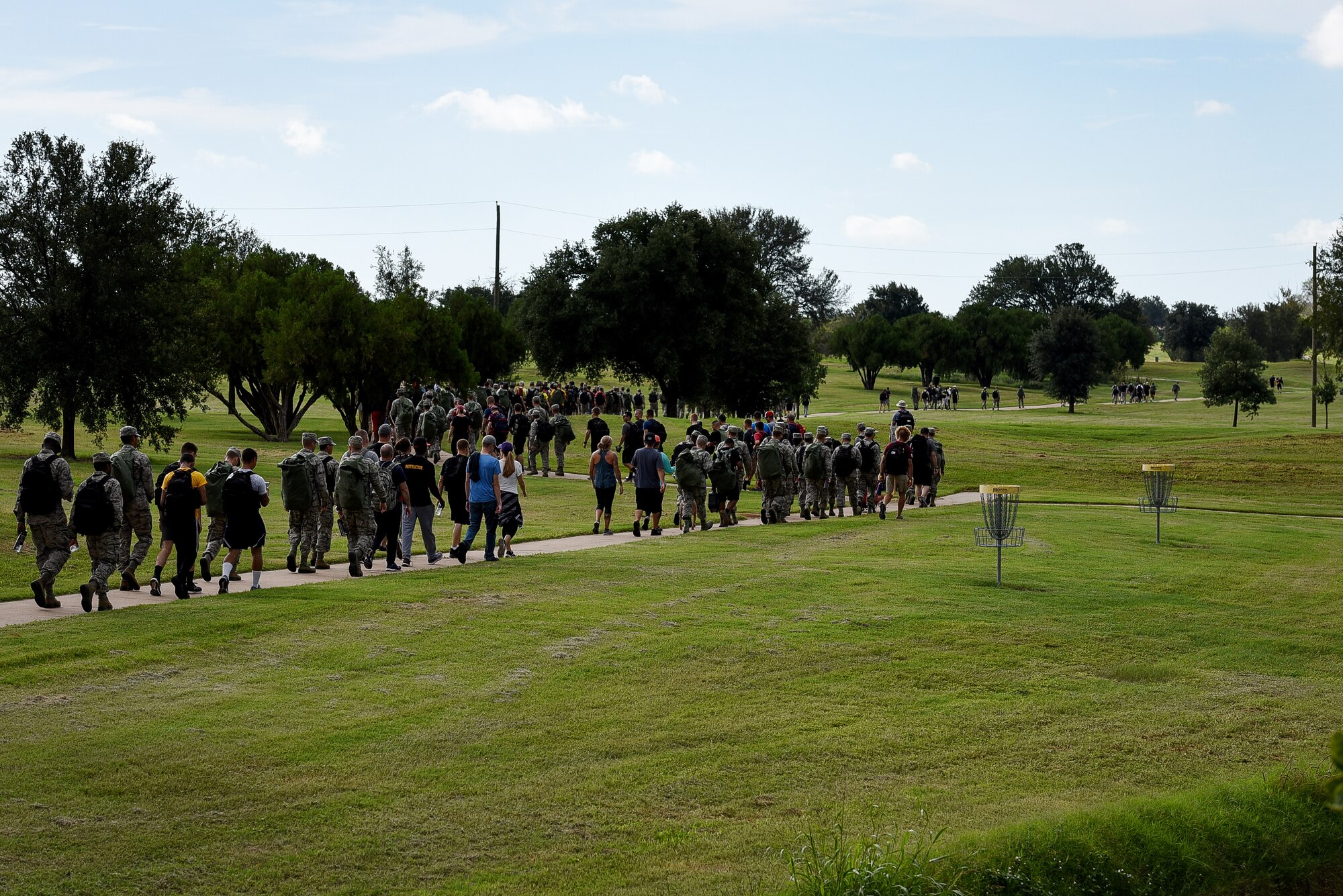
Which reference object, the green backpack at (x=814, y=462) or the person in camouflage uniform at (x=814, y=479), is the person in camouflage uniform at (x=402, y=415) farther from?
the green backpack at (x=814, y=462)

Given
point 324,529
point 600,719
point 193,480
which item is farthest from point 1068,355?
point 600,719

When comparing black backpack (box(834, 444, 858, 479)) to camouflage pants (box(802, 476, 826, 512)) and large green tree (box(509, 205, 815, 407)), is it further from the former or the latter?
large green tree (box(509, 205, 815, 407))

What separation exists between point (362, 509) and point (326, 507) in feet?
3.16

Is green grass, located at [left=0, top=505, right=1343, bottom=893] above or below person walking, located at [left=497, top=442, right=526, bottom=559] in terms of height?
below

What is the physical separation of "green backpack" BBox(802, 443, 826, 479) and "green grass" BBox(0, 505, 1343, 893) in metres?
7.89

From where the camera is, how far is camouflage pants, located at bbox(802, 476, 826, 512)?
27.0 m

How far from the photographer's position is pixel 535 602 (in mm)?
15609

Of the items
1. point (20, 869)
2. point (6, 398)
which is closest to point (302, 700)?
point (20, 869)

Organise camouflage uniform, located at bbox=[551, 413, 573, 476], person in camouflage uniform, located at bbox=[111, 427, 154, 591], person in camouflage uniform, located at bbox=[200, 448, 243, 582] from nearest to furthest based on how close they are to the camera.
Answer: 1. person in camouflage uniform, located at bbox=[111, 427, 154, 591]
2. person in camouflage uniform, located at bbox=[200, 448, 243, 582]
3. camouflage uniform, located at bbox=[551, 413, 573, 476]

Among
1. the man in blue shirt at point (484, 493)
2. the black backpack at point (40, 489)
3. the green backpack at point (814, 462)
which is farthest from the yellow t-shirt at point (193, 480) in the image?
the green backpack at point (814, 462)

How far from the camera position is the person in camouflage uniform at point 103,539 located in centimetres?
1446

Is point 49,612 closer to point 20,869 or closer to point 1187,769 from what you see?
point 20,869

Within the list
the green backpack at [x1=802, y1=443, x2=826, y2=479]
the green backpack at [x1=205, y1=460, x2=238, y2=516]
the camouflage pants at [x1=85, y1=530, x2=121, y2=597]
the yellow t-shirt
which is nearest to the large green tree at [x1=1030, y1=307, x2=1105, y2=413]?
the green backpack at [x1=802, y1=443, x2=826, y2=479]

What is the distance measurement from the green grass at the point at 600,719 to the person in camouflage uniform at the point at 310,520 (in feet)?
4.79
